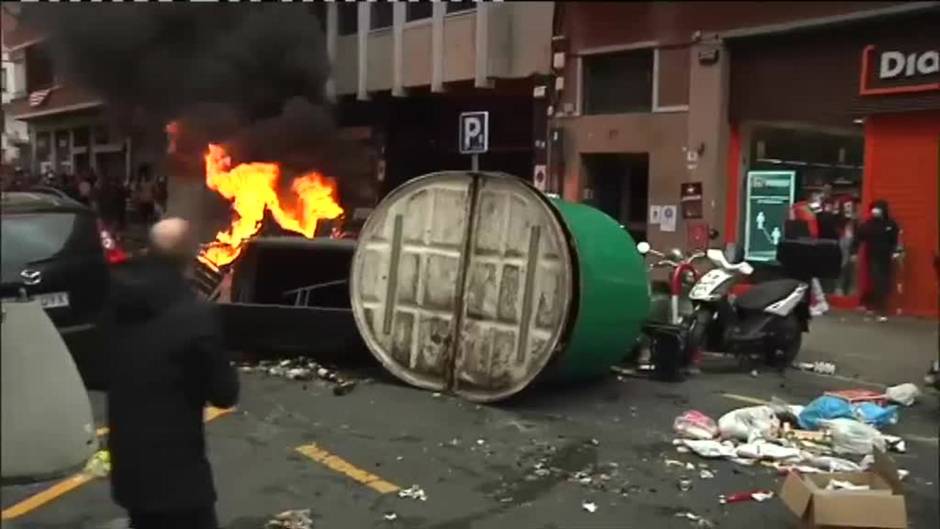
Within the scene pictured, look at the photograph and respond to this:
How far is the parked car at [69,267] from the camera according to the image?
16.4 feet

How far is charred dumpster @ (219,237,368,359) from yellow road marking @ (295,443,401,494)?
1787 millimetres

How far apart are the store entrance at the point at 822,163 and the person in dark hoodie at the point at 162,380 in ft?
9.80

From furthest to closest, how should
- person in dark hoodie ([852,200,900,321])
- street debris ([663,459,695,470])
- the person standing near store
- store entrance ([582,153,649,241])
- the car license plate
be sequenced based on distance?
1. store entrance ([582,153,649,241])
2. the car license plate
3. street debris ([663,459,695,470])
4. person in dark hoodie ([852,200,900,321])
5. the person standing near store

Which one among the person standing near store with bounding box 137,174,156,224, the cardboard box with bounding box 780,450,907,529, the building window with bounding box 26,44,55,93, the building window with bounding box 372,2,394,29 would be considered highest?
the building window with bounding box 372,2,394,29

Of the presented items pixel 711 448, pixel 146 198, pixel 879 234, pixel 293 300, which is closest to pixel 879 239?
pixel 879 234

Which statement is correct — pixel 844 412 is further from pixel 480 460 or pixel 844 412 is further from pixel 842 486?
pixel 480 460

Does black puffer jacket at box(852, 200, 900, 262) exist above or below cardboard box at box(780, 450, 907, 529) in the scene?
above

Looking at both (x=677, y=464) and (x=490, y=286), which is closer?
(x=677, y=464)

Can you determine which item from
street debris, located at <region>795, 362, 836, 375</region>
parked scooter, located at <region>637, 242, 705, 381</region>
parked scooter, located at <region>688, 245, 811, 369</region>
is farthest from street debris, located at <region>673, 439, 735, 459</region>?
street debris, located at <region>795, 362, 836, 375</region>

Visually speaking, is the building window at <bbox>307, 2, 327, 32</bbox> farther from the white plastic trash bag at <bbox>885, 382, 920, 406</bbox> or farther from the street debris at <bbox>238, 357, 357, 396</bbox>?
the white plastic trash bag at <bbox>885, 382, 920, 406</bbox>

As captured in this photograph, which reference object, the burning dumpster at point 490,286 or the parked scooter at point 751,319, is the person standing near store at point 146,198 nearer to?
the burning dumpster at point 490,286

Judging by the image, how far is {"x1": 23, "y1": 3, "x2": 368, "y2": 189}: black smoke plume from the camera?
382 cm

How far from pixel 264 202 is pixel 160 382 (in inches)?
206

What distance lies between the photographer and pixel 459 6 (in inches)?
158
